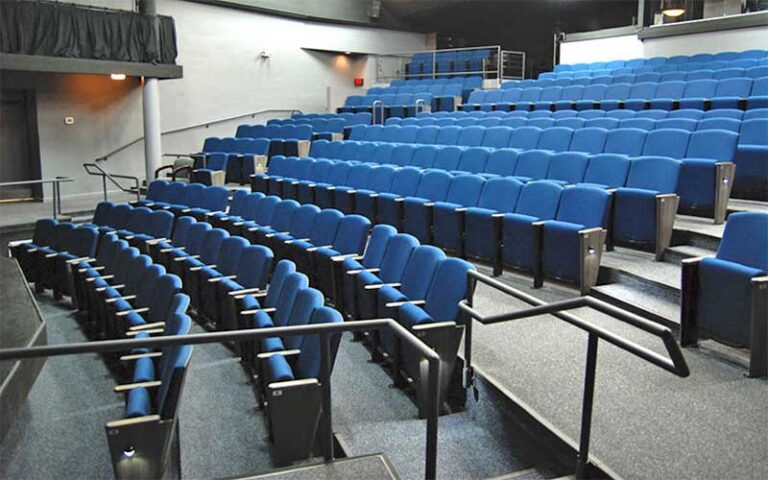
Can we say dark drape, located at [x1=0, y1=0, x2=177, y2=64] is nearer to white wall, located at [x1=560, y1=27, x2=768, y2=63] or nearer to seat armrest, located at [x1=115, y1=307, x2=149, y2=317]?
seat armrest, located at [x1=115, y1=307, x2=149, y2=317]

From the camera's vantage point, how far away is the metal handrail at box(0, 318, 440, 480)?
1.21 metres

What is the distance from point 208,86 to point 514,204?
5709 mm

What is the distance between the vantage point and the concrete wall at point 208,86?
6449 millimetres

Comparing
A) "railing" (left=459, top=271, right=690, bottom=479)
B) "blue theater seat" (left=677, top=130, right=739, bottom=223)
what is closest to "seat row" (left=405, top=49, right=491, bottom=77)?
"blue theater seat" (left=677, top=130, right=739, bottom=223)

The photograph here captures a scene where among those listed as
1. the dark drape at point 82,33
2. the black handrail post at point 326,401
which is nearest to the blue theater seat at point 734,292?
the black handrail post at point 326,401

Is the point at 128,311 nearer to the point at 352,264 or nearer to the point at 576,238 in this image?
the point at 352,264

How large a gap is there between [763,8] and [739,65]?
3.89 ft

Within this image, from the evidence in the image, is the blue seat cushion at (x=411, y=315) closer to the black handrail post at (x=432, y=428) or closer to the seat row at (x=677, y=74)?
the black handrail post at (x=432, y=428)

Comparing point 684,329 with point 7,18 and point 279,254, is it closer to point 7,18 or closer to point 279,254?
point 279,254

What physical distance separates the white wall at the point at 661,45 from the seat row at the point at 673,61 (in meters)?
0.24

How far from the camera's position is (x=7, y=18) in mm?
5246

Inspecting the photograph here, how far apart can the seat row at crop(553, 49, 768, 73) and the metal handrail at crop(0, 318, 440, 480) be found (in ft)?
16.9

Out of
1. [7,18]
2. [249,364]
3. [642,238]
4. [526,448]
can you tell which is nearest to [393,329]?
[526,448]

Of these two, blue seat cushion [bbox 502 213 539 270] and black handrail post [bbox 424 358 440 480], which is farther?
blue seat cushion [bbox 502 213 539 270]
